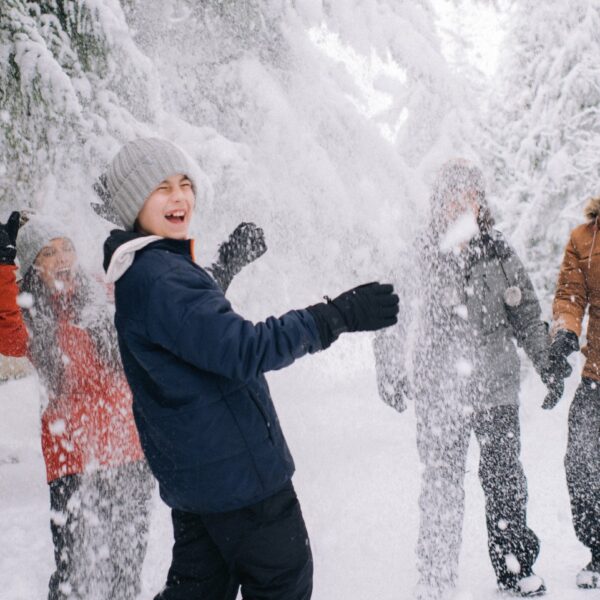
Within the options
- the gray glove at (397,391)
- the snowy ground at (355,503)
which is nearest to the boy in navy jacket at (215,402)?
the gray glove at (397,391)

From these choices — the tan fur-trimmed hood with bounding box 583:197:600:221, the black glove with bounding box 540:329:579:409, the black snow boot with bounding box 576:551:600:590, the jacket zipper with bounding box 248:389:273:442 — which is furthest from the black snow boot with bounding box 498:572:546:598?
the jacket zipper with bounding box 248:389:273:442

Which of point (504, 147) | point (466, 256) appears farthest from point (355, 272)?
point (504, 147)

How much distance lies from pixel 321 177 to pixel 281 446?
4.13m

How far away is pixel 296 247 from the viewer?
607 cm

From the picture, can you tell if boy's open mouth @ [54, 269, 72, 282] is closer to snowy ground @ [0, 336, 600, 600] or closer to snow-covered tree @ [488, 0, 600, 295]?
snowy ground @ [0, 336, 600, 600]

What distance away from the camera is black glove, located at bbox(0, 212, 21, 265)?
2.99 metres

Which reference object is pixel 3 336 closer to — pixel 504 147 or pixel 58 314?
pixel 58 314

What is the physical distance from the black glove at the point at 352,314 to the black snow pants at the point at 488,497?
Answer: 166cm

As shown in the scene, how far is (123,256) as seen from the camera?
1.86 metres

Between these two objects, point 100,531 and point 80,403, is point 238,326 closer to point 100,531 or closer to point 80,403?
point 80,403

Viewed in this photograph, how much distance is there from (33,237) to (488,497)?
2.57 m

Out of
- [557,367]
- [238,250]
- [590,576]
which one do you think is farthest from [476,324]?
[590,576]

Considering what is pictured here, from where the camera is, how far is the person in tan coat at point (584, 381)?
11.3 feet

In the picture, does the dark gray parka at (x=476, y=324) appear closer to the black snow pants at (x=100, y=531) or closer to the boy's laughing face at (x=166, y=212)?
the black snow pants at (x=100, y=531)
